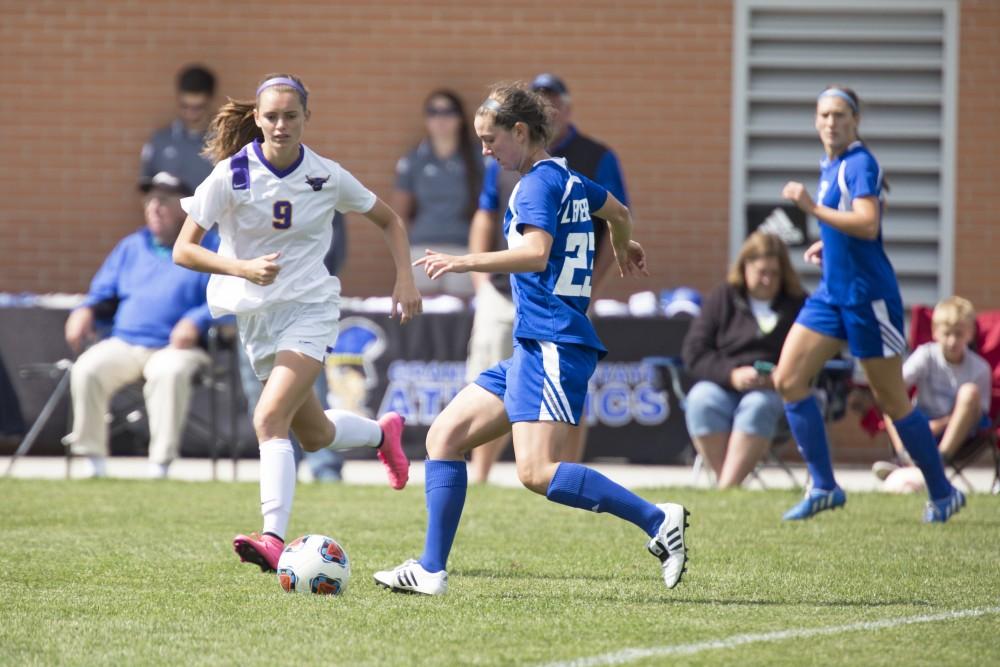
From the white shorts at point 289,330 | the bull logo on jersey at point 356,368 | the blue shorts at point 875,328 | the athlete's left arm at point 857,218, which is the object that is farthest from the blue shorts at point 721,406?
the white shorts at point 289,330

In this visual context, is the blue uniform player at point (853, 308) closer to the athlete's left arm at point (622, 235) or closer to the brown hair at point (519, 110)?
the athlete's left arm at point (622, 235)

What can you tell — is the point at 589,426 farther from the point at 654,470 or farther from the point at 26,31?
the point at 26,31

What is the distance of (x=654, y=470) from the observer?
11.7 m

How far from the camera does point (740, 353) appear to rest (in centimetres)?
1005

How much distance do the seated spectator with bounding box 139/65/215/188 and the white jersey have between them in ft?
20.3

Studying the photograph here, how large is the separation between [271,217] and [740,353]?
14.3ft

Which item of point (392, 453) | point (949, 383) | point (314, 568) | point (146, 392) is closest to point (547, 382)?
point (314, 568)

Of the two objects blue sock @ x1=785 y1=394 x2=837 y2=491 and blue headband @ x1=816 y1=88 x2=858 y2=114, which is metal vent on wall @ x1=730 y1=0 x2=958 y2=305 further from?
blue headband @ x1=816 y1=88 x2=858 y2=114

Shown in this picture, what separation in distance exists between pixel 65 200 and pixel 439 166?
3.33 metres

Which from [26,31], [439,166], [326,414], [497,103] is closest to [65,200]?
[26,31]

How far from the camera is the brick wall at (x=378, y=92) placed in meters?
13.3

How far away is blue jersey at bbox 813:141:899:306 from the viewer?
7.94 m

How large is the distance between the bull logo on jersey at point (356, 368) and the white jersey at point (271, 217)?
4.89m

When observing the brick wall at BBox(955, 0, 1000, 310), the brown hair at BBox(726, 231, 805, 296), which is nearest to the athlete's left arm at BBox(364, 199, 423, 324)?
the brown hair at BBox(726, 231, 805, 296)
